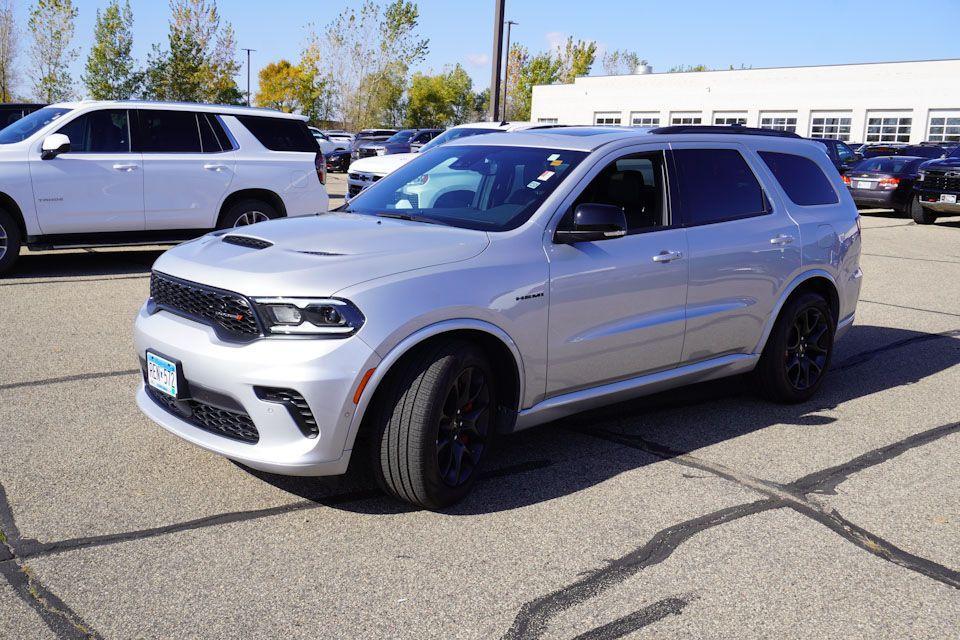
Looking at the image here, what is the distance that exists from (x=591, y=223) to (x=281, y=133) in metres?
7.65

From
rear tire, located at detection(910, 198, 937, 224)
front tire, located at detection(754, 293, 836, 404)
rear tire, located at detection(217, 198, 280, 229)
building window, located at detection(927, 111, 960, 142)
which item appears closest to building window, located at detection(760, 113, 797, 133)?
building window, located at detection(927, 111, 960, 142)

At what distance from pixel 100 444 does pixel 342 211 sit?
186 cm

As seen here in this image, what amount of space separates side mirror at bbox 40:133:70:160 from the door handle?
7.18 m

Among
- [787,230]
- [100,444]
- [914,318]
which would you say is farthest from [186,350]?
[914,318]

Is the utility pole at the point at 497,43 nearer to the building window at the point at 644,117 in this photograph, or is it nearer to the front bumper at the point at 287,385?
the front bumper at the point at 287,385

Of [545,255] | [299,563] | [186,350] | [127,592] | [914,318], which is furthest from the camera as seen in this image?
[914,318]

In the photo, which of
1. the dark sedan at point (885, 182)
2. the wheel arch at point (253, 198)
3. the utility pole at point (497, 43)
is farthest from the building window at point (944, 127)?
the wheel arch at point (253, 198)

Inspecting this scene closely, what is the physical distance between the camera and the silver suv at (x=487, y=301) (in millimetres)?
3842

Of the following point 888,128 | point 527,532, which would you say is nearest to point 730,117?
point 888,128

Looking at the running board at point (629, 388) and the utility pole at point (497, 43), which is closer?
the running board at point (629, 388)

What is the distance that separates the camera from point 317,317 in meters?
3.81

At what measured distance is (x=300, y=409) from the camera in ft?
12.5

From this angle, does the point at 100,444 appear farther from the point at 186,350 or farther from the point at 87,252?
the point at 87,252

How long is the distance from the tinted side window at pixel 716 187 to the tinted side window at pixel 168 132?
6.96 metres
